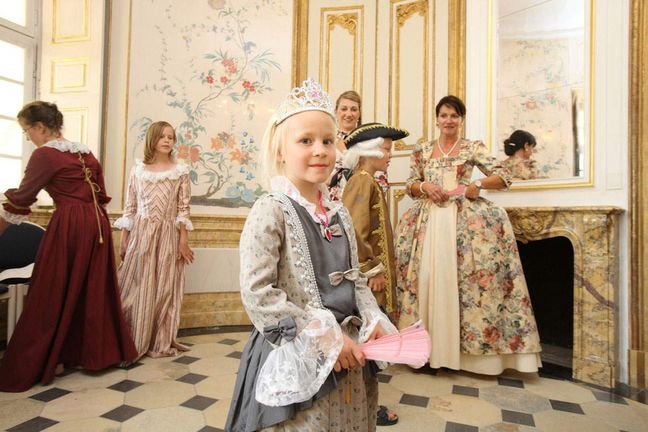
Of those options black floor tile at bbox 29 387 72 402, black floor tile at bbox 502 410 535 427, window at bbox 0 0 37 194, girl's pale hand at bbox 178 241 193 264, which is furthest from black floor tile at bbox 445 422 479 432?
window at bbox 0 0 37 194

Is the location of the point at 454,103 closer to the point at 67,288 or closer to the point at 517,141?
the point at 517,141

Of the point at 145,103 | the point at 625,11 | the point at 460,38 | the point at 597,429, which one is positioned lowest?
the point at 597,429

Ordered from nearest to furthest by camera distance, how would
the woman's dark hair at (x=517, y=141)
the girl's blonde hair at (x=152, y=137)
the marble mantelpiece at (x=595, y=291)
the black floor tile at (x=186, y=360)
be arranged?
the marble mantelpiece at (x=595, y=291), the black floor tile at (x=186, y=360), the girl's blonde hair at (x=152, y=137), the woman's dark hair at (x=517, y=141)

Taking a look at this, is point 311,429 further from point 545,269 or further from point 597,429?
point 545,269

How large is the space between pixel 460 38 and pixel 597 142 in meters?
1.50

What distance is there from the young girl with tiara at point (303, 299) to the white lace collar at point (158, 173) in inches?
87.0

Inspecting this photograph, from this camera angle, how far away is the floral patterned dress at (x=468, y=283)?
264cm

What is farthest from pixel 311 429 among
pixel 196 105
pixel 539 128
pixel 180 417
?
pixel 196 105

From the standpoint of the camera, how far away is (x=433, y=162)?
2975 mm

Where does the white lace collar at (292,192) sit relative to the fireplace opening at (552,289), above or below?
above

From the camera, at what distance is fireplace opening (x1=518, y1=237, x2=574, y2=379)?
3.34 m

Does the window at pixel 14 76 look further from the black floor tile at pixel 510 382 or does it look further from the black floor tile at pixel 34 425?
the black floor tile at pixel 510 382

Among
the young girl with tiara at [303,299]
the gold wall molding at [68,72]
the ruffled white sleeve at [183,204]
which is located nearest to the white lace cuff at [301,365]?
the young girl with tiara at [303,299]

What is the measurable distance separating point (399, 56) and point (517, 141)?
4.68 feet
